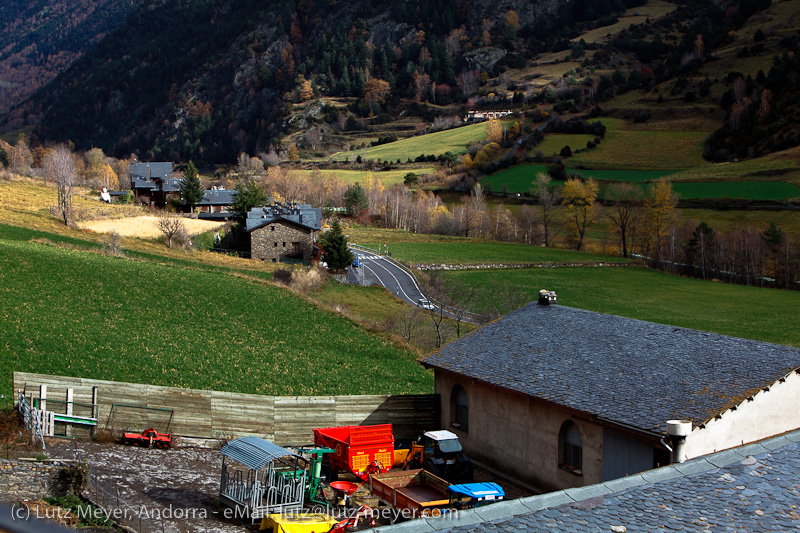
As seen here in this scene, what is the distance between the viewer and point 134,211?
281 ft

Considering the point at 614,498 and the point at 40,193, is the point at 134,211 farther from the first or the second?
the point at 614,498

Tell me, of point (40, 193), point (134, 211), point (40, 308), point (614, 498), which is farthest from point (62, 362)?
point (40, 193)

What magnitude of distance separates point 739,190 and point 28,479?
370 ft

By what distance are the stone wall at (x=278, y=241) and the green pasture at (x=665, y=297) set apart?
52.7ft

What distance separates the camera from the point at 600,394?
64.6ft

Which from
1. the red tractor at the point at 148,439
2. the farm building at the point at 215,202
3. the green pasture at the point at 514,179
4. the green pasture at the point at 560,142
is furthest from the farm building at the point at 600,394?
the green pasture at the point at 560,142

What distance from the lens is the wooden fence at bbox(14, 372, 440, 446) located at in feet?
78.0

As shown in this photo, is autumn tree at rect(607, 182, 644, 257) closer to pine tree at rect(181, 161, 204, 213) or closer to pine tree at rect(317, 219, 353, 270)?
pine tree at rect(317, 219, 353, 270)

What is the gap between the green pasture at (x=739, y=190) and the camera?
105m

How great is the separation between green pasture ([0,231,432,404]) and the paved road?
71.6 feet

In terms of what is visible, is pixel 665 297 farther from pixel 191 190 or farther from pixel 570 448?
pixel 191 190

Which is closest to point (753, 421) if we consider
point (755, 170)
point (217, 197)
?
point (217, 197)

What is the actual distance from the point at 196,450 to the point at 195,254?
4243cm

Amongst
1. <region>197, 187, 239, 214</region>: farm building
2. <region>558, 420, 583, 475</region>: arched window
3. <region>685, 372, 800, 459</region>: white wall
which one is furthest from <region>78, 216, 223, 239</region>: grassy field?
<region>685, 372, 800, 459</region>: white wall
